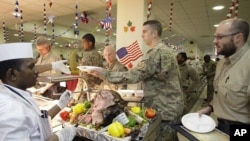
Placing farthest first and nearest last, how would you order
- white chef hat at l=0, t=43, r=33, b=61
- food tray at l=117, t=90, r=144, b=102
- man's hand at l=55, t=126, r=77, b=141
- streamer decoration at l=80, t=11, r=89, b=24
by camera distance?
streamer decoration at l=80, t=11, r=89, b=24
food tray at l=117, t=90, r=144, b=102
man's hand at l=55, t=126, r=77, b=141
white chef hat at l=0, t=43, r=33, b=61

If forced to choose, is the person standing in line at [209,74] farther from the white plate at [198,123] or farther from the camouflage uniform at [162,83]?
the white plate at [198,123]

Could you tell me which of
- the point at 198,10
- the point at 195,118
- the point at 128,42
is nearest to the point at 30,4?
the point at 128,42

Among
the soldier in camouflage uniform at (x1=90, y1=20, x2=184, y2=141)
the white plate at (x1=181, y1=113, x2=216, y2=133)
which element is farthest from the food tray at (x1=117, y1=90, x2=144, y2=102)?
the white plate at (x1=181, y1=113, x2=216, y2=133)

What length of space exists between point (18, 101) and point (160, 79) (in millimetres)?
1477

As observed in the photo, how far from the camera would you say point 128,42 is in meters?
4.52

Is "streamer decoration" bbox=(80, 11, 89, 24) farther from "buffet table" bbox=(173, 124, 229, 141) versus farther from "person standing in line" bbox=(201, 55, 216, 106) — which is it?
"buffet table" bbox=(173, 124, 229, 141)

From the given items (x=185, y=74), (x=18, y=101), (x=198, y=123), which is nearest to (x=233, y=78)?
(x=198, y=123)

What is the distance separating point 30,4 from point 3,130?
6316mm

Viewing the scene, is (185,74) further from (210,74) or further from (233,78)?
(233,78)

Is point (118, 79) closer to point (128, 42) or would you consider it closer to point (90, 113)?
point (90, 113)

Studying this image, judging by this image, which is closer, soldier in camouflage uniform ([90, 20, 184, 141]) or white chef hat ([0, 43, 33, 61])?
white chef hat ([0, 43, 33, 61])

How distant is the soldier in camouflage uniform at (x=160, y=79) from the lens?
222cm

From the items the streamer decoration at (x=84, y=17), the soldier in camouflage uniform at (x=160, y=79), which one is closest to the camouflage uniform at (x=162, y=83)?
the soldier in camouflage uniform at (x=160, y=79)

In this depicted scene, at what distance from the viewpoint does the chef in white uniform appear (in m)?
1.01
